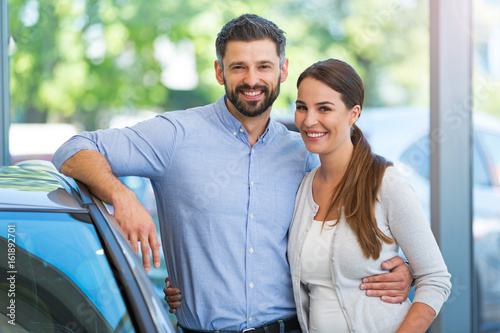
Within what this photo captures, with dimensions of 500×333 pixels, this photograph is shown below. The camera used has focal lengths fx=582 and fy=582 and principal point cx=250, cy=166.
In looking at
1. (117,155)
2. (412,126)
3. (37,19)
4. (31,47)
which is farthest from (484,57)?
(31,47)

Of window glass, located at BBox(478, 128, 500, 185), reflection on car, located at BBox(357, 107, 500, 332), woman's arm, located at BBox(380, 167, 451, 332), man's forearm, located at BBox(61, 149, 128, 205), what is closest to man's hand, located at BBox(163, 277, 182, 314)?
man's forearm, located at BBox(61, 149, 128, 205)

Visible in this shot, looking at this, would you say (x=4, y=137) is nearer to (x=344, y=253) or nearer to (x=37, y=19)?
(x=344, y=253)

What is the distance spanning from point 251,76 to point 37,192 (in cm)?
103

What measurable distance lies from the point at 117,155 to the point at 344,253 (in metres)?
0.93

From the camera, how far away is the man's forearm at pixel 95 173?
1.92 metres

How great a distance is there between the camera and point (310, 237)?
2.26 metres

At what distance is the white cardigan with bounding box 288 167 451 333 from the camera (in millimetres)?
2125

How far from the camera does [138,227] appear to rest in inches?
70.8

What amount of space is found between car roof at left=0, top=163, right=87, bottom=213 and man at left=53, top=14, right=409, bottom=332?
0.16 metres

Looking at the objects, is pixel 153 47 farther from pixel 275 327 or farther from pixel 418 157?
pixel 275 327

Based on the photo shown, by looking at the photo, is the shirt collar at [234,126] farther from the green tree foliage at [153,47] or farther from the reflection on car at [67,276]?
the green tree foliage at [153,47]

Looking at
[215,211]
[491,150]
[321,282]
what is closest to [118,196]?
[215,211]

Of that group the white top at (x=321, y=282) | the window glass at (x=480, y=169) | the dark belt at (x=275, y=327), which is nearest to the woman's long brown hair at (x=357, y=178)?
the white top at (x=321, y=282)

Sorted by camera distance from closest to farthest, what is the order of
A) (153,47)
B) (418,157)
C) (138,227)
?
(138,227)
(418,157)
(153,47)
